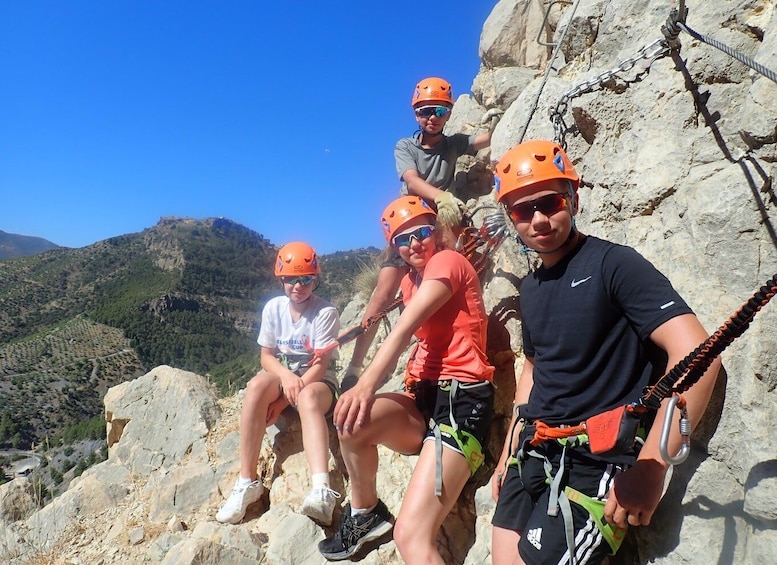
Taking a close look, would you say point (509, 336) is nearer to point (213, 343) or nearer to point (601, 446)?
point (601, 446)

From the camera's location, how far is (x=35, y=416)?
6397 cm

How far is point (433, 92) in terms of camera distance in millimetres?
6273

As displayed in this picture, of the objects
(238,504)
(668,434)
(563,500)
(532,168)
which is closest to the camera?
(668,434)

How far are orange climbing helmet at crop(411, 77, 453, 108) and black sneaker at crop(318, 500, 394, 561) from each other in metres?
4.63

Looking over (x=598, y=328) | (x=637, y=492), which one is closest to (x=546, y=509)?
(x=637, y=492)

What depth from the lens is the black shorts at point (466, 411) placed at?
11.6 feet

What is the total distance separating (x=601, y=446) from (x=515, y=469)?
0.73 metres

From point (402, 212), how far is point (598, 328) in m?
2.07

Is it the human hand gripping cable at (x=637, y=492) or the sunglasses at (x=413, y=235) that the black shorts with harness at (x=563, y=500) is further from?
the sunglasses at (x=413, y=235)

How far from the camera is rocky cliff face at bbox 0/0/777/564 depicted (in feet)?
8.16

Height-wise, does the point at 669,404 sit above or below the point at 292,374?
above

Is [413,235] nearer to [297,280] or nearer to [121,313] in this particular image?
[297,280]

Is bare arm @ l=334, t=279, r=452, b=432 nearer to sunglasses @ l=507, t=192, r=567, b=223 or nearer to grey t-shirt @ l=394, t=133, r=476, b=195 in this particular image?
sunglasses @ l=507, t=192, r=567, b=223

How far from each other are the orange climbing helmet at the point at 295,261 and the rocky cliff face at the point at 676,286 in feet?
5.90
